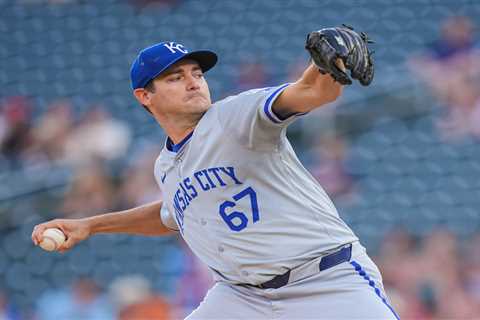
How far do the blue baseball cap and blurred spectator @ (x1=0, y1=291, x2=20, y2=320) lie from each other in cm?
345

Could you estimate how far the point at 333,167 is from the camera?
Result: 6.61 meters

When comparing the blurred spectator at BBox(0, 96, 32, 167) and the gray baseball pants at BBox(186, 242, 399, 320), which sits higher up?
the gray baseball pants at BBox(186, 242, 399, 320)

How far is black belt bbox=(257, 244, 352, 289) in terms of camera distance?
316 cm

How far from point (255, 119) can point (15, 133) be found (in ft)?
15.6

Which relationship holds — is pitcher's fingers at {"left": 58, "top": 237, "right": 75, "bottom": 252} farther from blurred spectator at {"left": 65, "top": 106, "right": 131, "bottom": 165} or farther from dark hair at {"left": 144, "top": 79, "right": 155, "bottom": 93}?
blurred spectator at {"left": 65, "top": 106, "right": 131, "bottom": 165}

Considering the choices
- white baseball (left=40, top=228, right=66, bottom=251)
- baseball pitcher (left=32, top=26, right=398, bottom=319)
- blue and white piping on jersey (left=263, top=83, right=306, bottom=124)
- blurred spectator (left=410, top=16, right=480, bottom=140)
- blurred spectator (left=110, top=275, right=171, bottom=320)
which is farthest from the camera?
blurred spectator (left=410, top=16, right=480, bottom=140)

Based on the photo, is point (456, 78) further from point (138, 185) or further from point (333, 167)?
point (138, 185)

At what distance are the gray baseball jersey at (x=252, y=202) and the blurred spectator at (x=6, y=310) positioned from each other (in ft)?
11.9

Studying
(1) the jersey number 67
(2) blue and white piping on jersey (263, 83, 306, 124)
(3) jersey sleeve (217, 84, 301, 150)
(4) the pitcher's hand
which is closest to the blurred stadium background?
(4) the pitcher's hand

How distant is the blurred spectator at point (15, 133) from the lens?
7234 millimetres

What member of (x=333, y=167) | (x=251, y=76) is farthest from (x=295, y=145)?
(x=251, y=76)

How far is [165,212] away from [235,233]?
643mm

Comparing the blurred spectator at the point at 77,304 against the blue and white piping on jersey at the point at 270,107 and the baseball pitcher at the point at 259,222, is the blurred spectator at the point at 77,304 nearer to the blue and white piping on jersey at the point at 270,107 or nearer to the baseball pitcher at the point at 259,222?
the baseball pitcher at the point at 259,222

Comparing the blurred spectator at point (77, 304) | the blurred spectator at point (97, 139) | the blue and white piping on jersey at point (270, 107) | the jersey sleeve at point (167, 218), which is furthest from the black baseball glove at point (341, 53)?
the blurred spectator at point (97, 139)
